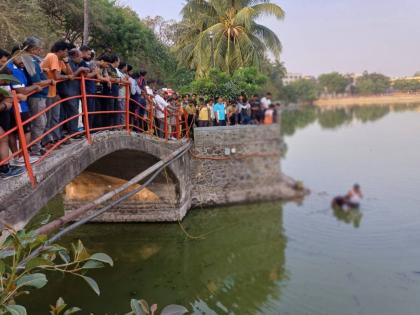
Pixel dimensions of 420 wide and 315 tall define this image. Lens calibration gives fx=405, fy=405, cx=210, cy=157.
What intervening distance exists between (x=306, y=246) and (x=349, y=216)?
11.1ft

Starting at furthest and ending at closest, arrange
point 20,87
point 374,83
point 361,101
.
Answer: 1. point 20,87
2. point 361,101
3. point 374,83

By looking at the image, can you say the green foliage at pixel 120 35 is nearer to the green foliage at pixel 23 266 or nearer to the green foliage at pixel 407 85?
the green foliage at pixel 407 85

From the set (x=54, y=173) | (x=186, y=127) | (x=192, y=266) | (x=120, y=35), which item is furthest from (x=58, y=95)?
(x=120, y=35)

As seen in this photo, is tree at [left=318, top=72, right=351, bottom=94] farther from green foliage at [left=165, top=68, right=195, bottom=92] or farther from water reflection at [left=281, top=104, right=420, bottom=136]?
green foliage at [left=165, top=68, right=195, bottom=92]

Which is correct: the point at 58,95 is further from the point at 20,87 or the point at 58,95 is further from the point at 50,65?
the point at 20,87

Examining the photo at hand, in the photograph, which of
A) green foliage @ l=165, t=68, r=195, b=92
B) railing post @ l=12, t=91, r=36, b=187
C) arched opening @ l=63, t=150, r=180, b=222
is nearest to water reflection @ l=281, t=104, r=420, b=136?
railing post @ l=12, t=91, r=36, b=187

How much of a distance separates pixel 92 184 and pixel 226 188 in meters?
3.42

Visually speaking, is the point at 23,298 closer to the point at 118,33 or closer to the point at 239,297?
the point at 239,297

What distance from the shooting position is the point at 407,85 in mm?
2990

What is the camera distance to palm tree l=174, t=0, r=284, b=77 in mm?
15273

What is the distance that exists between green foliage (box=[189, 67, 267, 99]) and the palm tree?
2711 millimetres

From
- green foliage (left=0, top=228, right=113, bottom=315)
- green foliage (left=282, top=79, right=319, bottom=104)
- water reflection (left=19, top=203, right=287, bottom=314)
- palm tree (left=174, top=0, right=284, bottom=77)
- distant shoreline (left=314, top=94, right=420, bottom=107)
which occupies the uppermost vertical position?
palm tree (left=174, top=0, right=284, bottom=77)

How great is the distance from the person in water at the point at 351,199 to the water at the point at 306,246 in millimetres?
56

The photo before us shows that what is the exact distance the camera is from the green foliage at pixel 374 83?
11.5 ft
